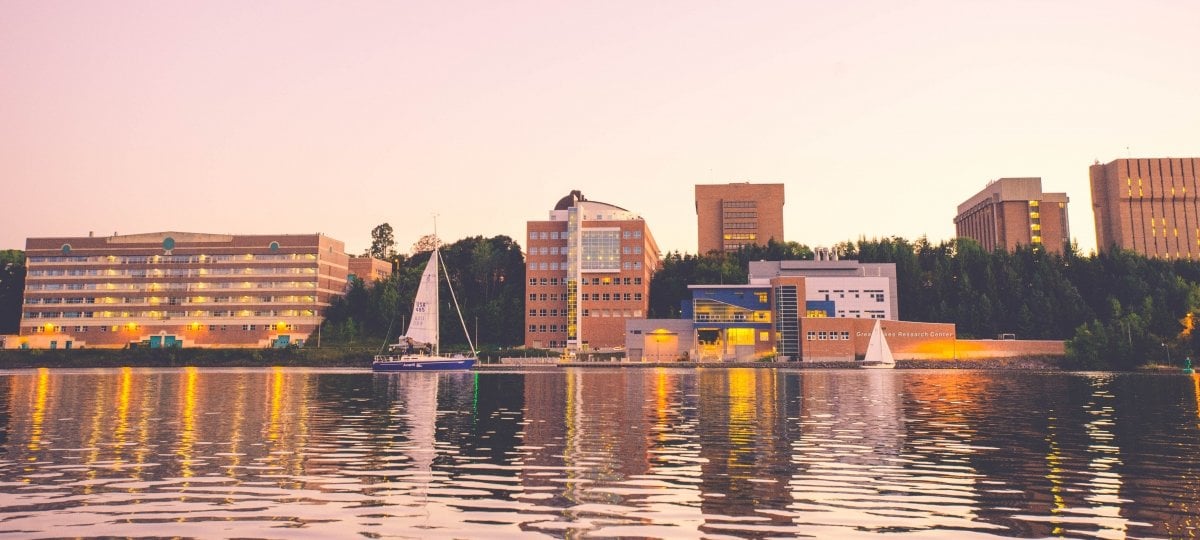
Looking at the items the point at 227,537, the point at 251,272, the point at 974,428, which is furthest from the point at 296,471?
the point at 251,272

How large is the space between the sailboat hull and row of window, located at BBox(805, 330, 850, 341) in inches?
2375

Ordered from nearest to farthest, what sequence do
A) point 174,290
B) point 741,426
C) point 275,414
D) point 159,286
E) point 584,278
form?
point 741,426 → point 275,414 → point 584,278 → point 174,290 → point 159,286

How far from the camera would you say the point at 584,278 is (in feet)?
521

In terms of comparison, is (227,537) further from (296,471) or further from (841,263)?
(841,263)

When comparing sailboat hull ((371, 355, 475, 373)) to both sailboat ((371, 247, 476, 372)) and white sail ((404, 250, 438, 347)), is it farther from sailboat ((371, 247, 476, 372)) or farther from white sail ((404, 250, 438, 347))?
white sail ((404, 250, 438, 347))

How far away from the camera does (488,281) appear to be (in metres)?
185

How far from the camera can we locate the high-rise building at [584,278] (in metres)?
157

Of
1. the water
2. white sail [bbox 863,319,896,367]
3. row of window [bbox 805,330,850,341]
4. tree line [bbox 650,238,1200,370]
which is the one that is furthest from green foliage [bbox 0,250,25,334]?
white sail [bbox 863,319,896,367]

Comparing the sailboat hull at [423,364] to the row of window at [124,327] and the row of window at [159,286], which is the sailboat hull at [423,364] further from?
the row of window at [159,286]

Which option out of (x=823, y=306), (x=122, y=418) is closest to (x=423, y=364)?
(x=122, y=418)

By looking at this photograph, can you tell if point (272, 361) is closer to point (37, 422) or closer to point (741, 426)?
point (37, 422)

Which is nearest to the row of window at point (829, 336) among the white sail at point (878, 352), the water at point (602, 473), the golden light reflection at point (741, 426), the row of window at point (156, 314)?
the white sail at point (878, 352)

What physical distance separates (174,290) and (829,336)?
145m

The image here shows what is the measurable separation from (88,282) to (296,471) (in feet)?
641
